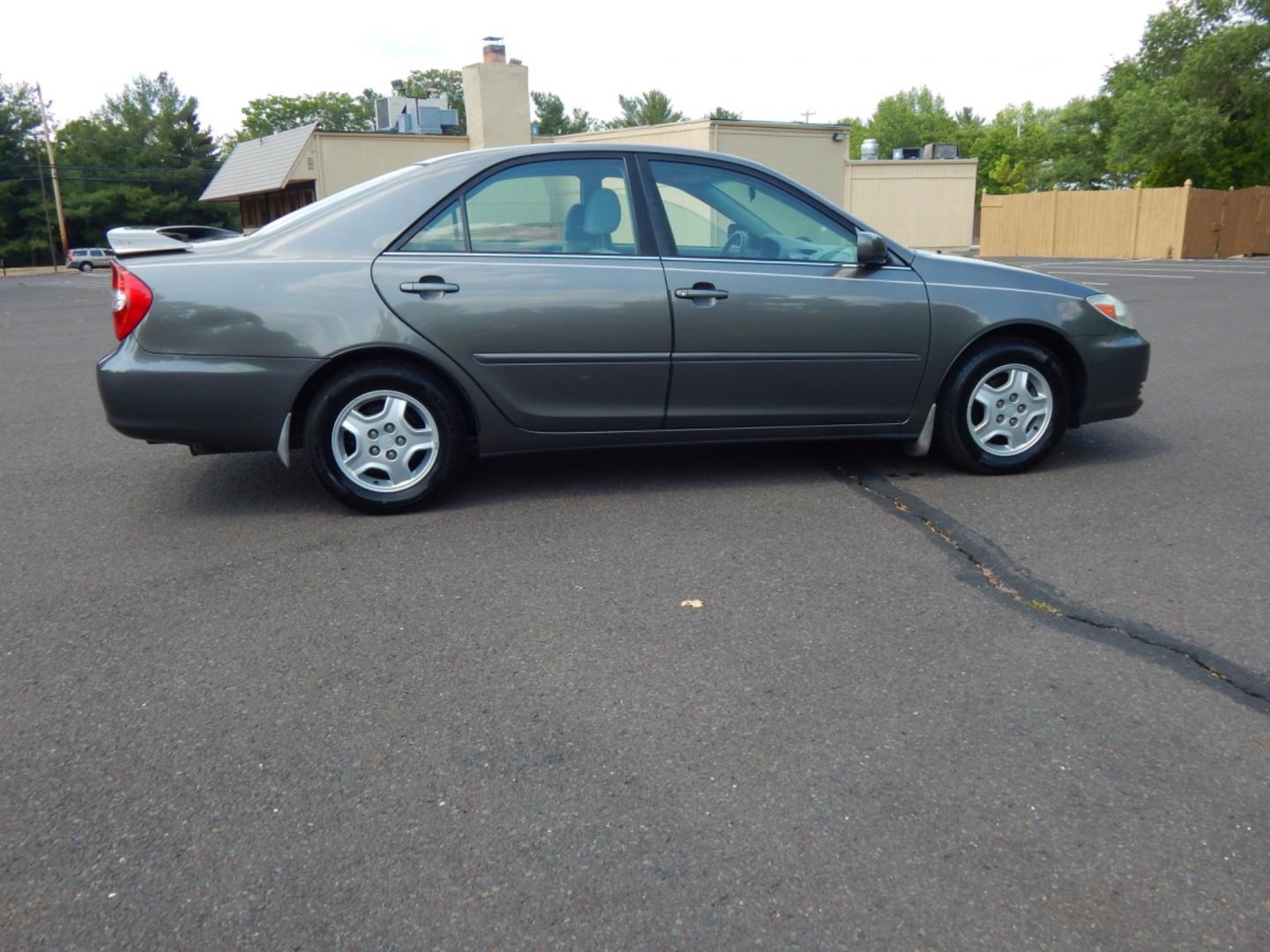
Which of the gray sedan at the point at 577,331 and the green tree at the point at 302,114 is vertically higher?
the green tree at the point at 302,114

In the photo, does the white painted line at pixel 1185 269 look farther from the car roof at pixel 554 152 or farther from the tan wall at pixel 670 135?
the car roof at pixel 554 152

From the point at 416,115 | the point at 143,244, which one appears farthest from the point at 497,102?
the point at 143,244

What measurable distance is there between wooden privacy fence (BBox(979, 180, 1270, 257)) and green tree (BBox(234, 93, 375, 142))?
6843cm

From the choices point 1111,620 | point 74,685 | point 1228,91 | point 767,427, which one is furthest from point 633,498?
point 1228,91

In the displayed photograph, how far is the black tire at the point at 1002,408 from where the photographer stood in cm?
575

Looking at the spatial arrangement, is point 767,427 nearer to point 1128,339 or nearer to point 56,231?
point 1128,339

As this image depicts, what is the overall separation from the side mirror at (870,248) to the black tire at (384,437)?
6.57ft

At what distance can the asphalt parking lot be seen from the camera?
96.7 inches

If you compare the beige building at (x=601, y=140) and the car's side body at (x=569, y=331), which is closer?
the car's side body at (x=569, y=331)

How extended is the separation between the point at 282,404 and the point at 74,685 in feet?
5.91

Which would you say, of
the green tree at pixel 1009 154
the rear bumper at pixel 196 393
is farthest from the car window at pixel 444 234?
the green tree at pixel 1009 154

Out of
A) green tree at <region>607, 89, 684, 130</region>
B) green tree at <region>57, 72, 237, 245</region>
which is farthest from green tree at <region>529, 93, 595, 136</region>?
green tree at <region>57, 72, 237, 245</region>

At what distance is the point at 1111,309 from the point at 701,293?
2.26 meters

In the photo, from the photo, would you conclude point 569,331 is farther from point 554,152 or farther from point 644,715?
point 644,715
